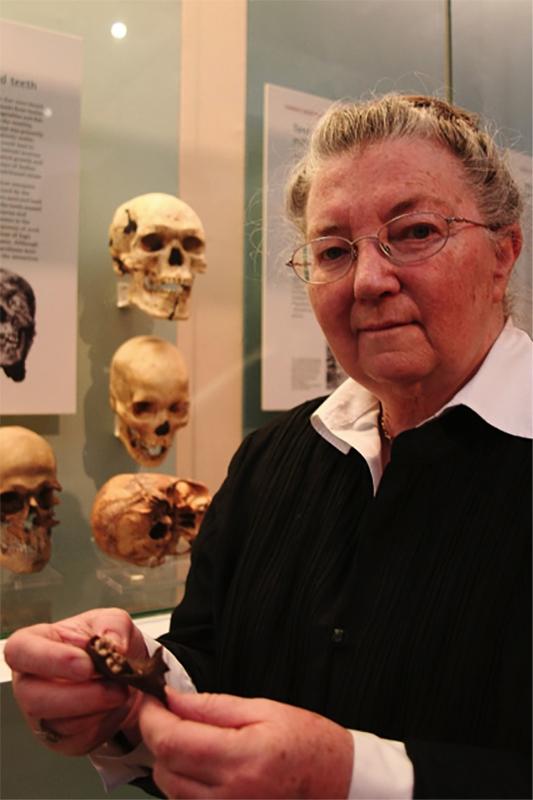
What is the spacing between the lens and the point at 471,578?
0.82m

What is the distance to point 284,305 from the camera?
83.6 inches

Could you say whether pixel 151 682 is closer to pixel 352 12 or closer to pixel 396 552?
pixel 396 552

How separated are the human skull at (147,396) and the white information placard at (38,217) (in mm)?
110

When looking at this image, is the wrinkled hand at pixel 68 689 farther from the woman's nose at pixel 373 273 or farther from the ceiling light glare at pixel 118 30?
the ceiling light glare at pixel 118 30

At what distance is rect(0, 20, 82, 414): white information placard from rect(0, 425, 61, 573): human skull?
96 mm

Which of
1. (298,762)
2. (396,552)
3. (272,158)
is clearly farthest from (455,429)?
(272,158)

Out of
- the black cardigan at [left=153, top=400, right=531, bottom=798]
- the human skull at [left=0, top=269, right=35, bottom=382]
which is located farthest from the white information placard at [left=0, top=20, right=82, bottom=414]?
the black cardigan at [left=153, top=400, right=531, bottom=798]

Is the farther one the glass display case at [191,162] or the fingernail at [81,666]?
the glass display case at [191,162]

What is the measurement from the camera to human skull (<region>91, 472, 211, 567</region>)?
171 cm

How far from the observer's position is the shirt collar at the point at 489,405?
0.89m

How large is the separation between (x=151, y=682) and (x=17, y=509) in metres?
0.96

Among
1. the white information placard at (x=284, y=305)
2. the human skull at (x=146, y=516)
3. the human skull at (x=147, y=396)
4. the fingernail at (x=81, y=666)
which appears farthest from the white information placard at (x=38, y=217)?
the fingernail at (x=81, y=666)

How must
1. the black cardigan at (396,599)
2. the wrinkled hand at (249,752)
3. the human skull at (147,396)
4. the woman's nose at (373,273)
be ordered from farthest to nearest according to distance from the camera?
the human skull at (147,396) < the woman's nose at (373,273) < the black cardigan at (396,599) < the wrinkled hand at (249,752)

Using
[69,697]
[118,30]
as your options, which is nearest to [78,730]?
[69,697]
